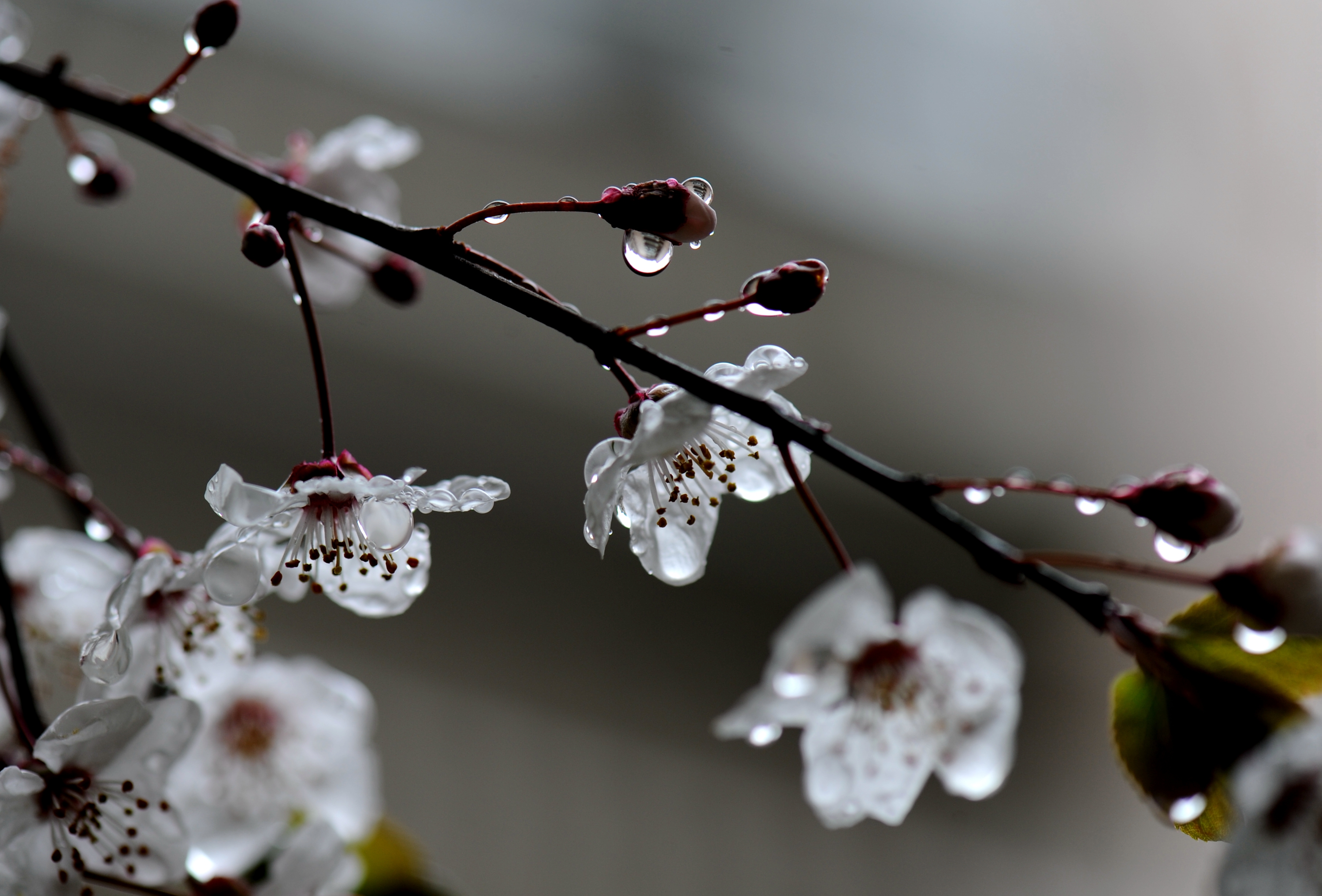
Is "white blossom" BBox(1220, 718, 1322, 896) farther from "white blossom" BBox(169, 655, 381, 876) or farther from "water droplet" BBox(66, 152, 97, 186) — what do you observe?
"water droplet" BBox(66, 152, 97, 186)

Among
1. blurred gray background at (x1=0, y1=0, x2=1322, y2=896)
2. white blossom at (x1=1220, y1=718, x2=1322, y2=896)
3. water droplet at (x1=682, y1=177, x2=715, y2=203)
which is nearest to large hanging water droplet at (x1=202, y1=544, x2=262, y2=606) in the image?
water droplet at (x1=682, y1=177, x2=715, y2=203)

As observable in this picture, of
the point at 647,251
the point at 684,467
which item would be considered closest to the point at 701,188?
the point at 647,251

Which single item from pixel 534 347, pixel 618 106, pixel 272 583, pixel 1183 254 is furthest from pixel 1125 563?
pixel 1183 254

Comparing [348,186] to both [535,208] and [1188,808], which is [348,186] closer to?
[535,208]

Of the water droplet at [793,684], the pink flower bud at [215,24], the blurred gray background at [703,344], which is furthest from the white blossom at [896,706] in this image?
the blurred gray background at [703,344]

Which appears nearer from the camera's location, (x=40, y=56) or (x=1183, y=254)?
(x=40, y=56)

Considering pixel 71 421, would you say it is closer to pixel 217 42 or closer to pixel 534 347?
pixel 534 347
